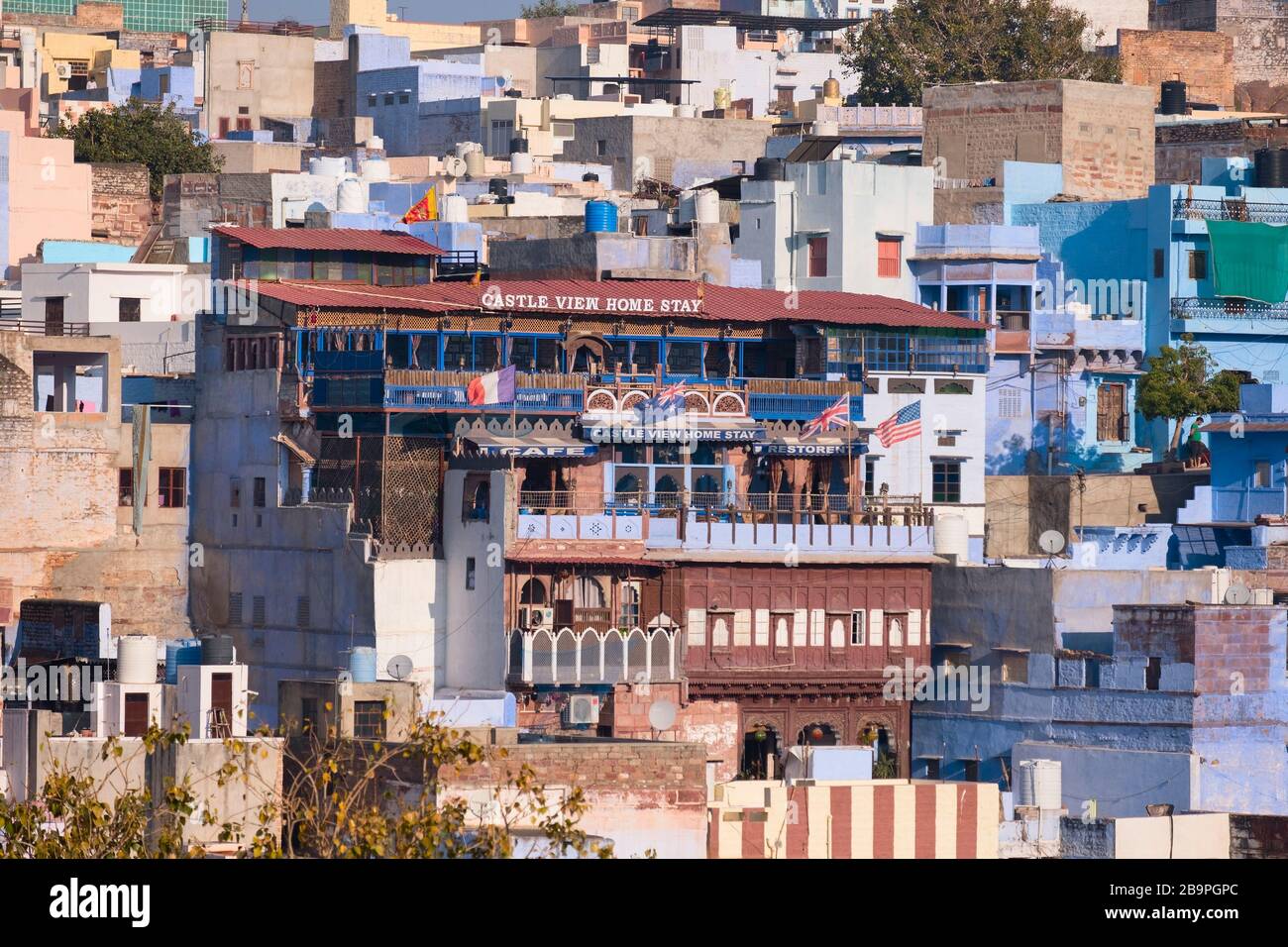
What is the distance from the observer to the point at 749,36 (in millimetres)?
118250

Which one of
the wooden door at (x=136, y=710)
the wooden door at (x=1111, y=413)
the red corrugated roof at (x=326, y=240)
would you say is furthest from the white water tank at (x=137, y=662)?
the wooden door at (x=1111, y=413)

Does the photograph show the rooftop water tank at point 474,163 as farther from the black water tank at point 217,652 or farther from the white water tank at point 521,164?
the black water tank at point 217,652

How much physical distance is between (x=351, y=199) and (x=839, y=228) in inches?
435

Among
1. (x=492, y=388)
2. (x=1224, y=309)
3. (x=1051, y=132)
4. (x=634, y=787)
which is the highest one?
(x=1051, y=132)

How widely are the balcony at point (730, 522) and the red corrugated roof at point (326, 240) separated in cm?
782

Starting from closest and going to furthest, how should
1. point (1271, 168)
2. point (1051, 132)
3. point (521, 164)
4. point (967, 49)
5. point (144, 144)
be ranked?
point (1271, 168)
point (1051, 132)
point (521, 164)
point (144, 144)
point (967, 49)

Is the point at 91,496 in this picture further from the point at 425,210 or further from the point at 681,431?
the point at 425,210

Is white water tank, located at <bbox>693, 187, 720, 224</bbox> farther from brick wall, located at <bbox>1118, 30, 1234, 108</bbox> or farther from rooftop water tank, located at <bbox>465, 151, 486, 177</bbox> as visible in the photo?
brick wall, located at <bbox>1118, 30, 1234, 108</bbox>

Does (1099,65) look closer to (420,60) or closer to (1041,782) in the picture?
(420,60)

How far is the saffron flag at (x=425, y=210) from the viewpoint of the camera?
236ft

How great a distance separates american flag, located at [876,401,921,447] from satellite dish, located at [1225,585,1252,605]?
9557mm

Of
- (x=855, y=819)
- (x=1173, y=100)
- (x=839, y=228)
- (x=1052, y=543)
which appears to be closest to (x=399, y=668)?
(x=855, y=819)

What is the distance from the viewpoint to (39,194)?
80.5m

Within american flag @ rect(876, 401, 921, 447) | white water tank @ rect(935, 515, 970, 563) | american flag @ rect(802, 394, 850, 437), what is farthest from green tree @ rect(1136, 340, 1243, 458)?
american flag @ rect(802, 394, 850, 437)
